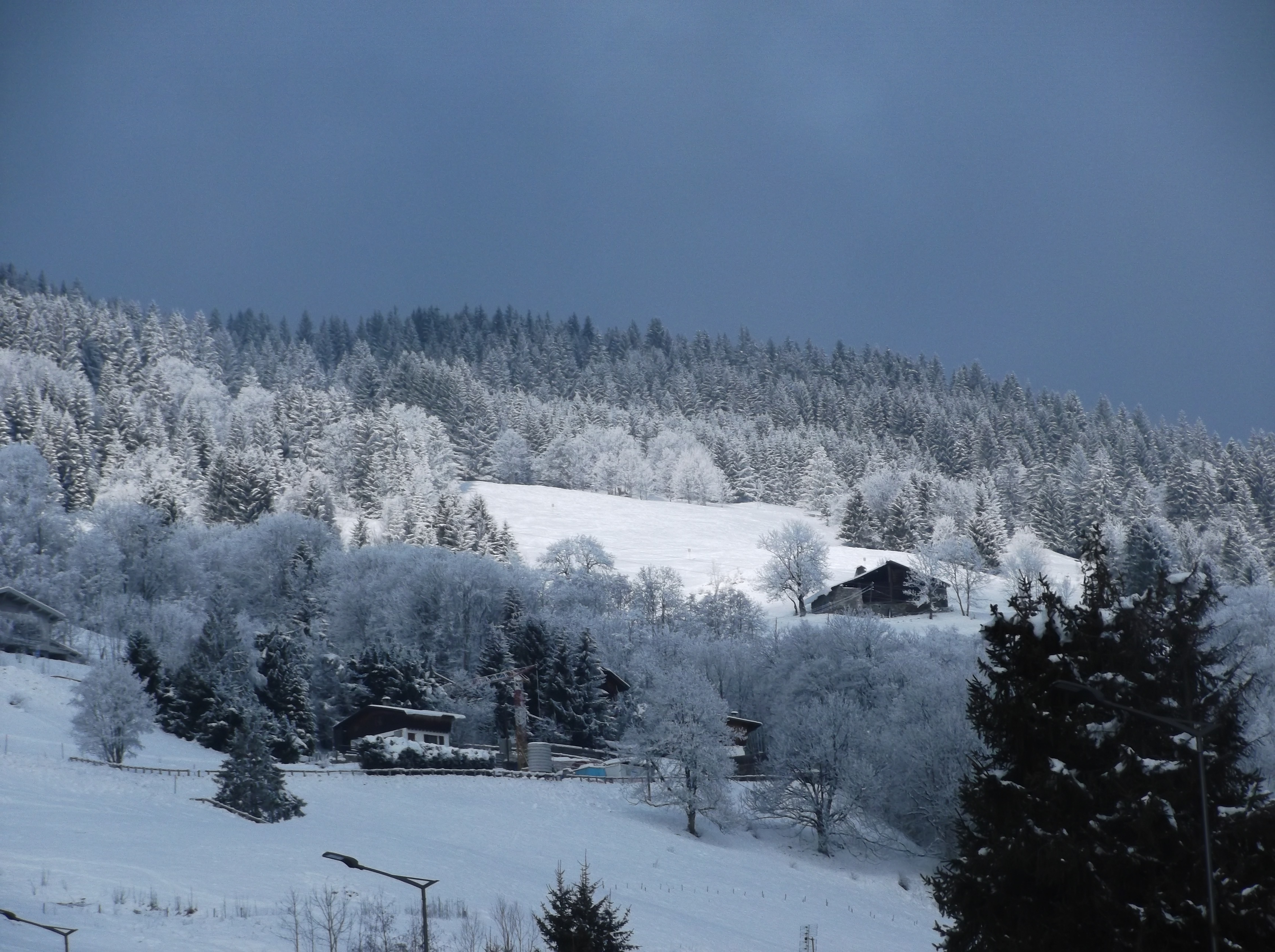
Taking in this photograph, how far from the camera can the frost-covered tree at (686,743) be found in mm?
50750

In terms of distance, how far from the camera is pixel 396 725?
2210 inches

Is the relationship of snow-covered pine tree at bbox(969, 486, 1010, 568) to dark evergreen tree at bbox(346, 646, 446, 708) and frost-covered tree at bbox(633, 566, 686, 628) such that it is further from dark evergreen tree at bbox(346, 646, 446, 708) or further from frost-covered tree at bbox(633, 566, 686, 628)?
dark evergreen tree at bbox(346, 646, 446, 708)

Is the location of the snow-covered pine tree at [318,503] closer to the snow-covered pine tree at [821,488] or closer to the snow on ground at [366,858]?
the snow on ground at [366,858]

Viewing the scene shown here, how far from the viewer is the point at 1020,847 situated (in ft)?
59.4

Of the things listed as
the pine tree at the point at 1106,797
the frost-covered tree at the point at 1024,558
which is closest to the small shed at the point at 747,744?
the frost-covered tree at the point at 1024,558

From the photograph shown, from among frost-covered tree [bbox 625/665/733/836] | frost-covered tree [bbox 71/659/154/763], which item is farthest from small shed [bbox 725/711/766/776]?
frost-covered tree [bbox 71/659/154/763]

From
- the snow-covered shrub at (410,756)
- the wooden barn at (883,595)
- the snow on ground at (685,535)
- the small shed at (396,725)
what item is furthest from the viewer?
the snow on ground at (685,535)

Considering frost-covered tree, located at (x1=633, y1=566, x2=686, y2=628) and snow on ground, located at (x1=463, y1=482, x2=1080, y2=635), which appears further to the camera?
snow on ground, located at (x1=463, y1=482, x2=1080, y2=635)

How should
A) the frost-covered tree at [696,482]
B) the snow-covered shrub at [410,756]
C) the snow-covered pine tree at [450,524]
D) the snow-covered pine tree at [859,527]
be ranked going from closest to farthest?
the snow-covered shrub at [410,756], the snow-covered pine tree at [450,524], the snow-covered pine tree at [859,527], the frost-covered tree at [696,482]

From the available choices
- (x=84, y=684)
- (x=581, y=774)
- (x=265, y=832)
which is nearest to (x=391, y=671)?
(x=581, y=774)

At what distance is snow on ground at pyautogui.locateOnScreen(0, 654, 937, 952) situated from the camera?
24.9 metres

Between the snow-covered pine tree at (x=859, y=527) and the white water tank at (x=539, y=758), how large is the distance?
70.7m

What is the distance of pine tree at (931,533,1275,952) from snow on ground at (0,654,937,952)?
12914mm

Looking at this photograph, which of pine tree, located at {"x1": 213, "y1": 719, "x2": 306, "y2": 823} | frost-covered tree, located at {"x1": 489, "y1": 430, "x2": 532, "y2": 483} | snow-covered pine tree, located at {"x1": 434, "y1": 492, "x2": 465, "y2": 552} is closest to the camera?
pine tree, located at {"x1": 213, "y1": 719, "x2": 306, "y2": 823}
